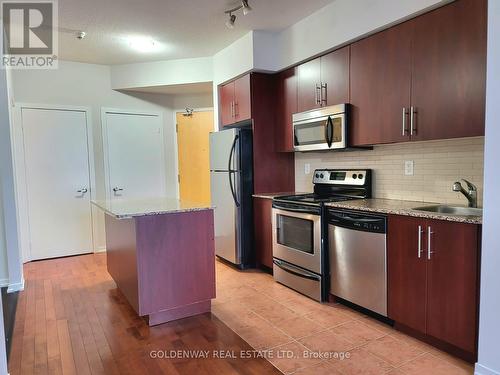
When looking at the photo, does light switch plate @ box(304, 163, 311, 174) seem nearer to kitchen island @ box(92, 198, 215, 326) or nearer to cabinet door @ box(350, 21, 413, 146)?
cabinet door @ box(350, 21, 413, 146)

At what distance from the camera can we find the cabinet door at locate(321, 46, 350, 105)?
9.77ft

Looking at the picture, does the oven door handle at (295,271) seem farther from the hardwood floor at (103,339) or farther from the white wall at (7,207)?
the white wall at (7,207)

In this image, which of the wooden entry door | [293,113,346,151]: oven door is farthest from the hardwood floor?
the wooden entry door

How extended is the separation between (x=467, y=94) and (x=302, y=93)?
163 centimetres

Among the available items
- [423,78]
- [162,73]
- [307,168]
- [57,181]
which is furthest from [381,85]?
[57,181]

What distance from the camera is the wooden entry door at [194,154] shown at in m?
5.28

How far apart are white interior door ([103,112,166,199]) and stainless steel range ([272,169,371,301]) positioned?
7.26ft

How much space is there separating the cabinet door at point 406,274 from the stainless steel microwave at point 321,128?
96cm

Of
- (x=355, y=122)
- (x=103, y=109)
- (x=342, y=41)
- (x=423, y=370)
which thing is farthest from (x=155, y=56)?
(x=423, y=370)

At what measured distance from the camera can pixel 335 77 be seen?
308 centimetres

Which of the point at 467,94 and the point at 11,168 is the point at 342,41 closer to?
the point at 467,94

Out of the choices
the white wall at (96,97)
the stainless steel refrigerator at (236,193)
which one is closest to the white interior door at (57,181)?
the white wall at (96,97)

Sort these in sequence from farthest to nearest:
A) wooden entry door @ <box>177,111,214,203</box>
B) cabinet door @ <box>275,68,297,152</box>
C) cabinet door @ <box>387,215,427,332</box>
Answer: wooden entry door @ <box>177,111,214,203</box> → cabinet door @ <box>275,68,297,152</box> → cabinet door @ <box>387,215,427,332</box>

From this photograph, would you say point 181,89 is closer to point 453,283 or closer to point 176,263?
point 176,263
